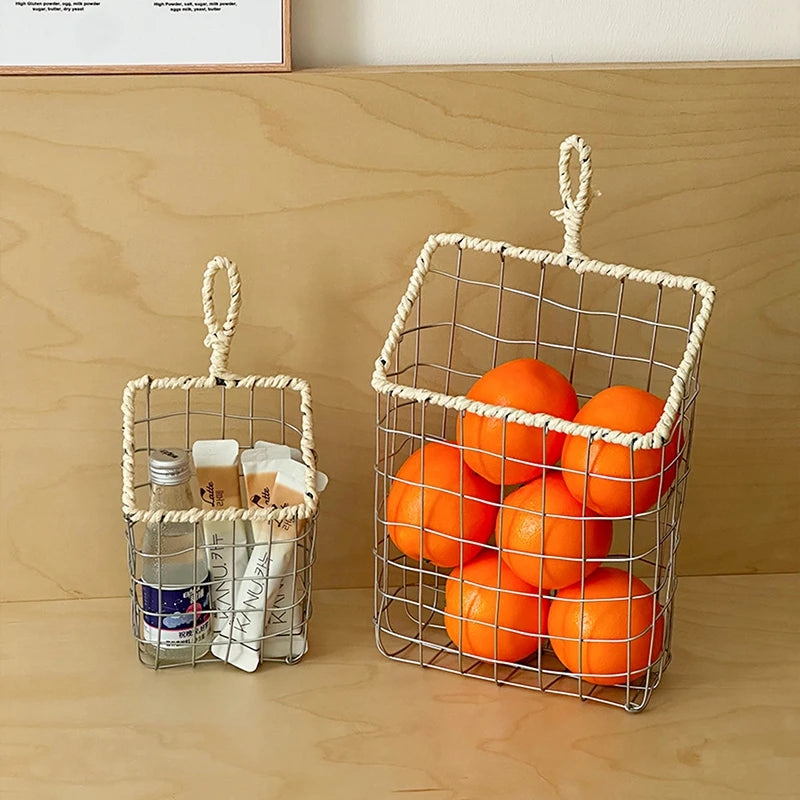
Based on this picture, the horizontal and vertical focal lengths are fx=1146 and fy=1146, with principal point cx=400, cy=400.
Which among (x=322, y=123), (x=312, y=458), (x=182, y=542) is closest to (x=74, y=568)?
(x=182, y=542)

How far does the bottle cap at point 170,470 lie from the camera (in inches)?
36.3

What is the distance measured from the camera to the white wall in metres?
1.02

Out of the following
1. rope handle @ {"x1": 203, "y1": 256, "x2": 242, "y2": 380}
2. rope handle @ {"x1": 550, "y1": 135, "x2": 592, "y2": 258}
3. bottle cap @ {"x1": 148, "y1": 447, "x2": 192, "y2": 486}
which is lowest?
bottle cap @ {"x1": 148, "y1": 447, "x2": 192, "y2": 486}

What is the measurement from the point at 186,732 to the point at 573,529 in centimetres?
34

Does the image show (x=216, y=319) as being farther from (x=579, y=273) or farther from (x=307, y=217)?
(x=579, y=273)

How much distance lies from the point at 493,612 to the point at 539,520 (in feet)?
0.31

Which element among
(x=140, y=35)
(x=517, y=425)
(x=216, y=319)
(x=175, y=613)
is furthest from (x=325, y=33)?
(x=175, y=613)

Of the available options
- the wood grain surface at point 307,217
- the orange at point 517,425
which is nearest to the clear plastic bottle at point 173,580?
the wood grain surface at point 307,217

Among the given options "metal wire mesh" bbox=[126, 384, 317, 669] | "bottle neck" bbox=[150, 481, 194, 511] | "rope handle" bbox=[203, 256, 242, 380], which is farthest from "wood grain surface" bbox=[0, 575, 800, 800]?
"rope handle" bbox=[203, 256, 242, 380]

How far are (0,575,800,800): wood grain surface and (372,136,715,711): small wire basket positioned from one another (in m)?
0.03

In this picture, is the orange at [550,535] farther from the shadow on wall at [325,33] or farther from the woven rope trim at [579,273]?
the shadow on wall at [325,33]

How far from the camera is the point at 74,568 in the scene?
109 centimetres

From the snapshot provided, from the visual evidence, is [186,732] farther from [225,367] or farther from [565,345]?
[565,345]

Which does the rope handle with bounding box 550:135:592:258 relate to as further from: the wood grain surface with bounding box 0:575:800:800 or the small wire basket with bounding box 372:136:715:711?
the wood grain surface with bounding box 0:575:800:800
